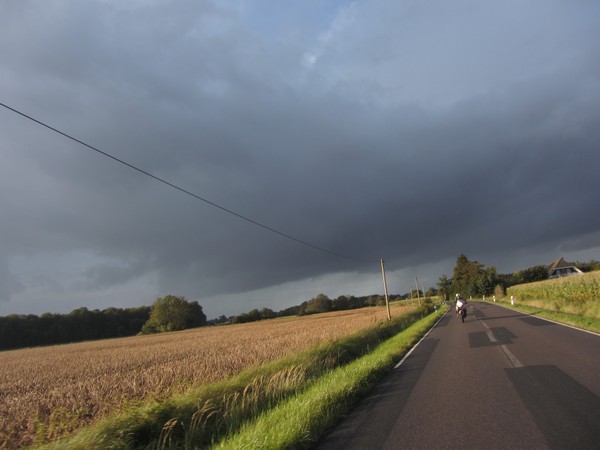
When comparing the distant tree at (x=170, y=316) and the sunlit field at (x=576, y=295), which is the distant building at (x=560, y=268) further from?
the distant tree at (x=170, y=316)

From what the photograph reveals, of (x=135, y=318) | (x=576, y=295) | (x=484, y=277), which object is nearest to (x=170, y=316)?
(x=135, y=318)

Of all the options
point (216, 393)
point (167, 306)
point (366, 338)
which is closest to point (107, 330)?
point (167, 306)

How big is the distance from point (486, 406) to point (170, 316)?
109 meters

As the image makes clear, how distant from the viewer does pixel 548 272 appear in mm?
116312

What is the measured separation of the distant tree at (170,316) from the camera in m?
106

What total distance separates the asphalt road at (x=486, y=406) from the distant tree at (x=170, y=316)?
339 ft

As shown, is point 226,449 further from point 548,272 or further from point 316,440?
point 548,272

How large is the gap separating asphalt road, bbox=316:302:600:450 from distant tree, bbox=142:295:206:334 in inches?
4069

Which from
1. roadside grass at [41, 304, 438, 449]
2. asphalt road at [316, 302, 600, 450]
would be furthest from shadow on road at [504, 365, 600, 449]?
roadside grass at [41, 304, 438, 449]

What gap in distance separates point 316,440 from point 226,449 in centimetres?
132

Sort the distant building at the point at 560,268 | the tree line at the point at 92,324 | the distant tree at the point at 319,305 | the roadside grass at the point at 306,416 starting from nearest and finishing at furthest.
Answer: the roadside grass at the point at 306,416, the tree line at the point at 92,324, the distant building at the point at 560,268, the distant tree at the point at 319,305

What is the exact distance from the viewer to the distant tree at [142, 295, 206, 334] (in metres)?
106

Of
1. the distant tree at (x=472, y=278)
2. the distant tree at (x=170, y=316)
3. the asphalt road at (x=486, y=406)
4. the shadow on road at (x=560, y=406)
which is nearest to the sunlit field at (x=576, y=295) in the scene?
the asphalt road at (x=486, y=406)

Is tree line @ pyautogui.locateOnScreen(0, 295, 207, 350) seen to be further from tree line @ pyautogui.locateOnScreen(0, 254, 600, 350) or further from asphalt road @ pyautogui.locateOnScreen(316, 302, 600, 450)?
asphalt road @ pyautogui.locateOnScreen(316, 302, 600, 450)
